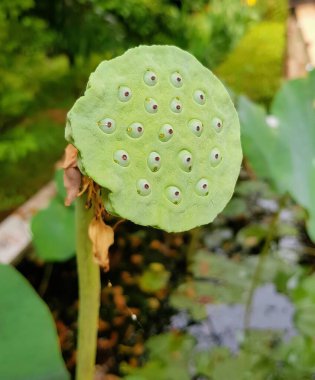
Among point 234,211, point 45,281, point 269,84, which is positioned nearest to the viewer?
point 45,281

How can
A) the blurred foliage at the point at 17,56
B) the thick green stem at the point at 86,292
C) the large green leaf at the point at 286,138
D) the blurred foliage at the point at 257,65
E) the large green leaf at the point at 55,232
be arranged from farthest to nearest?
the blurred foliage at the point at 257,65
the blurred foliage at the point at 17,56
the large green leaf at the point at 55,232
the large green leaf at the point at 286,138
the thick green stem at the point at 86,292

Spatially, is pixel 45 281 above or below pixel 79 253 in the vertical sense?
below

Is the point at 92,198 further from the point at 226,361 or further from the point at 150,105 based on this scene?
the point at 226,361

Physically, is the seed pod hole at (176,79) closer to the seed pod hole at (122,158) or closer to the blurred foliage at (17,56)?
the seed pod hole at (122,158)

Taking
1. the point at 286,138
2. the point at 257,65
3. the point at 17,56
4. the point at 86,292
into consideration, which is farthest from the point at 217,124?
the point at 257,65

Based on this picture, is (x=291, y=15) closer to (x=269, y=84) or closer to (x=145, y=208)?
(x=269, y=84)

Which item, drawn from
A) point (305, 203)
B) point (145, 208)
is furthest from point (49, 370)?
point (305, 203)

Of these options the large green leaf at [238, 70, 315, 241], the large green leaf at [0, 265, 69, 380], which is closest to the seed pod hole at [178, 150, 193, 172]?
the large green leaf at [0, 265, 69, 380]

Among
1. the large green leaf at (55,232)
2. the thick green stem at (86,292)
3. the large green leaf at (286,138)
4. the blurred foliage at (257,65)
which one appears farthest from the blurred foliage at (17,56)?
the blurred foliage at (257,65)
